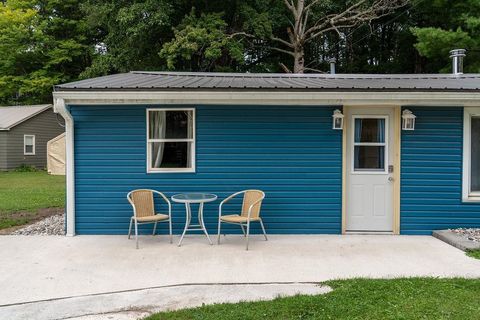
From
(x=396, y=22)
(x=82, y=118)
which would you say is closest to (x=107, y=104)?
(x=82, y=118)

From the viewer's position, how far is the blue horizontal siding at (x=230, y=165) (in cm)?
645

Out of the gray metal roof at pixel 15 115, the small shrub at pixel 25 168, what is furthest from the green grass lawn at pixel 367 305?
the gray metal roof at pixel 15 115

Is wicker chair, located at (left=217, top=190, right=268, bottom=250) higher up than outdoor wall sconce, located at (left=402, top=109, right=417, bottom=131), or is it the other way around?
outdoor wall sconce, located at (left=402, top=109, right=417, bottom=131)

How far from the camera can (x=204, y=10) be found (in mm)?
17219

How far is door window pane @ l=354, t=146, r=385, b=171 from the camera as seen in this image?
21.6 ft

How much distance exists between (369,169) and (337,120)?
0.96 m

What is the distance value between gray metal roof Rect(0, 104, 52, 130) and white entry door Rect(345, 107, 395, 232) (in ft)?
58.0

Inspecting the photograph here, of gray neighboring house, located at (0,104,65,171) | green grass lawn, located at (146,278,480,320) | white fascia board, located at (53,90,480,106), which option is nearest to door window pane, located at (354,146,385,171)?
white fascia board, located at (53,90,480,106)

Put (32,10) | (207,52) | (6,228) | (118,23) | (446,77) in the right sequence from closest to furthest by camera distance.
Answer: (6,228) → (446,77) → (207,52) → (118,23) → (32,10)

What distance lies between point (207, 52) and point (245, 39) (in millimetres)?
3166

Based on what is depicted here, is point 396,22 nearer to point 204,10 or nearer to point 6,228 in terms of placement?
point 204,10

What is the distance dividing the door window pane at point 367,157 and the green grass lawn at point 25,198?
6.15 metres

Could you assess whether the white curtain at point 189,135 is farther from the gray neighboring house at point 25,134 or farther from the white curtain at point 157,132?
the gray neighboring house at point 25,134

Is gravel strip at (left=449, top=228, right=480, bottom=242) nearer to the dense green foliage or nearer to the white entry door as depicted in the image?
the white entry door
